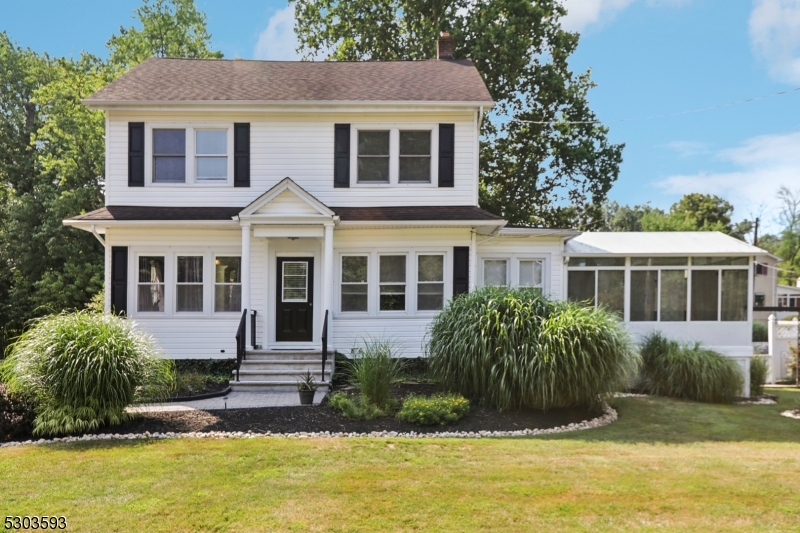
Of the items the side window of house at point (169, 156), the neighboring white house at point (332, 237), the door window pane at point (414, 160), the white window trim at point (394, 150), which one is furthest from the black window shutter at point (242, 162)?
the door window pane at point (414, 160)

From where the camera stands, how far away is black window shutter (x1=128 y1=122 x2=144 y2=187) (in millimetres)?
13203

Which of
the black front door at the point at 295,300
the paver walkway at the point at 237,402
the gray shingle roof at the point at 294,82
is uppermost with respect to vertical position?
the gray shingle roof at the point at 294,82

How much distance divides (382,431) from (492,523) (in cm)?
338

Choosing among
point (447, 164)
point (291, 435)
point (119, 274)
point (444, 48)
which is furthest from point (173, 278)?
point (444, 48)

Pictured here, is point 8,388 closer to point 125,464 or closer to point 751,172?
point 125,464

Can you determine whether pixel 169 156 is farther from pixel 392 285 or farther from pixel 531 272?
pixel 531 272

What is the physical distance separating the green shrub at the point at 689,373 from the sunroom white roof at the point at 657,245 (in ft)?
7.85

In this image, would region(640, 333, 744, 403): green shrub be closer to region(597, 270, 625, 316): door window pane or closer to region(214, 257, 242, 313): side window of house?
region(597, 270, 625, 316): door window pane

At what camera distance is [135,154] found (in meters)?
13.2

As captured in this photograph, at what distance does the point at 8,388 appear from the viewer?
800 centimetres

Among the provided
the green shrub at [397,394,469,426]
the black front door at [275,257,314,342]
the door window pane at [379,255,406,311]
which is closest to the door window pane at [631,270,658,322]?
the door window pane at [379,255,406,311]

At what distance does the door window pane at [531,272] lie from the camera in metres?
14.0

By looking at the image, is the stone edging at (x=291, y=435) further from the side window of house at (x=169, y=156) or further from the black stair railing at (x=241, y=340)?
the side window of house at (x=169, y=156)

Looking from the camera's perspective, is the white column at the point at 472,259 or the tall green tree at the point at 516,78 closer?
the white column at the point at 472,259
